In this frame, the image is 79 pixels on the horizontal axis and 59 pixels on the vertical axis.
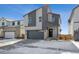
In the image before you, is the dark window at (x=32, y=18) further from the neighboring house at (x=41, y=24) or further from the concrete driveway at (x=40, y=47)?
the concrete driveway at (x=40, y=47)

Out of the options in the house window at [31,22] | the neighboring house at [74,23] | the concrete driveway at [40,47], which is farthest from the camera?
the house window at [31,22]

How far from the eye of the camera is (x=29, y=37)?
8.06 m

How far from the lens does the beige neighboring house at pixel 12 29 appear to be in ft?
26.5

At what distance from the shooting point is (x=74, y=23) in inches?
330

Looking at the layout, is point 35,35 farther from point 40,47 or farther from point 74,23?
point 74,23

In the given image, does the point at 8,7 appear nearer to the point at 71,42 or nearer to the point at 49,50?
the point at 49,50

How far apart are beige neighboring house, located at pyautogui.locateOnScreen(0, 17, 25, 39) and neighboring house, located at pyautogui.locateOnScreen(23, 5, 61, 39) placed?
0.21 meters

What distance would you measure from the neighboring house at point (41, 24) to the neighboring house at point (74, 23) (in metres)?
0.45

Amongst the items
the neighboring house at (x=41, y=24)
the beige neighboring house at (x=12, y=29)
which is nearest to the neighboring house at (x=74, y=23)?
the neighboring house at (x=41, y=24)

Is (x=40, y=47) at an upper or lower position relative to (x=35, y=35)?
A: lower

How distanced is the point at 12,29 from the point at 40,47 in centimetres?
147

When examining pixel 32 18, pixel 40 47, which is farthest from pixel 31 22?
pixel 40 47
